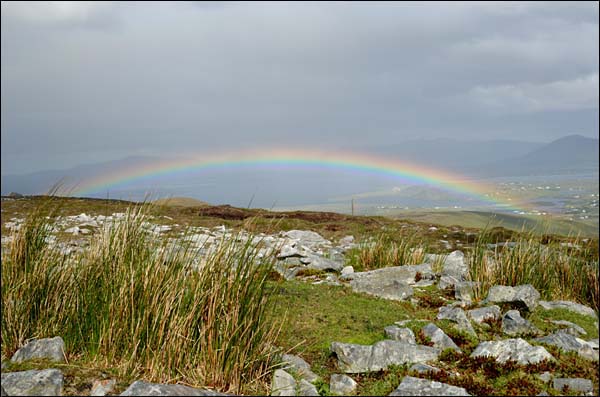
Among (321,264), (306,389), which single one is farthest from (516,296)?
(306,389)

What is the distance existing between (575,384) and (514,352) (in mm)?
791

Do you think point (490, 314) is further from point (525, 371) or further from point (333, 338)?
point (333, 338)

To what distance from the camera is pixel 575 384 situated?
4.73 m

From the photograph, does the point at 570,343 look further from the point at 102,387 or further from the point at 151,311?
the point at 102,387

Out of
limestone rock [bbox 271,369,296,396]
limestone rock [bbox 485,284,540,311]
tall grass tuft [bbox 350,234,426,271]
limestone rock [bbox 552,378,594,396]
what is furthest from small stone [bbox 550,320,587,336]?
tall grass tuft [bbox 350,234,426,271]

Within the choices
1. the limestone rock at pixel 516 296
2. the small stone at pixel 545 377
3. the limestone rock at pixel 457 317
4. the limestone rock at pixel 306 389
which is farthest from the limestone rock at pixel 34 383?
the limestone rock at pixel 516 296

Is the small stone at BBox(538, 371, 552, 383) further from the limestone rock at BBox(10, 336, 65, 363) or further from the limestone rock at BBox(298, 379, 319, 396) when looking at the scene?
the limestone rock at BBox(10, 336, 65, 363)

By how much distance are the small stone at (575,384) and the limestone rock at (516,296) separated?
306cm

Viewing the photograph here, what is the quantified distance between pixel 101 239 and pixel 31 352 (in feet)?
4.81

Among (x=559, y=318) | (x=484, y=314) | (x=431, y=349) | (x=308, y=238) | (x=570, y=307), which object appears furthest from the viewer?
(x=308, y=238)

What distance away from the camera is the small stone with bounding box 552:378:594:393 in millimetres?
4652

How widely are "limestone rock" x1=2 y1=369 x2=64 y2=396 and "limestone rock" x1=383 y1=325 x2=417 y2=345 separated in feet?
12.5

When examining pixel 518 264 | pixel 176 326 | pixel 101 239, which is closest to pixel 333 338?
pixel 176 326

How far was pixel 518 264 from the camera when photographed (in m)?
9.07
